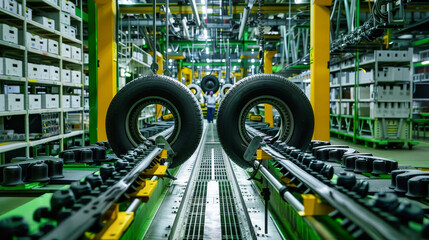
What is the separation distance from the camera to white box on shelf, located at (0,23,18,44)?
13.6 ft

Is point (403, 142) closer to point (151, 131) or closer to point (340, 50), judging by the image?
point (340, 50)

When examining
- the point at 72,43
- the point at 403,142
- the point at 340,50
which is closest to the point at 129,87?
the point at 72,43

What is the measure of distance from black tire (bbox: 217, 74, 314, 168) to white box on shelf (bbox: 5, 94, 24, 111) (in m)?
3.14

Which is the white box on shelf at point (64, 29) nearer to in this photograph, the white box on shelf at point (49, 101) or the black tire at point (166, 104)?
the white box on shelf at point (49, 101)

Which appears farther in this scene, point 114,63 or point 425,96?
point 425,96

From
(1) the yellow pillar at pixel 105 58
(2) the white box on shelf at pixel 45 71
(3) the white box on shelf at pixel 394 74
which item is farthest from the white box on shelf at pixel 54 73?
(3) the white box on shelf at pixel 394 74

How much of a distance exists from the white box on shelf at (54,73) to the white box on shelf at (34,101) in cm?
49

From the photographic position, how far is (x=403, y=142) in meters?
7.33

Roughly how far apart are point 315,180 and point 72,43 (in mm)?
6789

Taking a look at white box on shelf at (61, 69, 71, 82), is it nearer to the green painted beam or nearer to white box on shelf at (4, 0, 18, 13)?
white box on shelf at (4, 0, 18, 13)

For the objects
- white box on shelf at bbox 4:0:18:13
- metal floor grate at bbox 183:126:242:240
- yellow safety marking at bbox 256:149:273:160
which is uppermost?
white box on shelf at bbox 4:0:18:13

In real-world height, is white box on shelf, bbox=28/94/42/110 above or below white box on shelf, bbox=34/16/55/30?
below

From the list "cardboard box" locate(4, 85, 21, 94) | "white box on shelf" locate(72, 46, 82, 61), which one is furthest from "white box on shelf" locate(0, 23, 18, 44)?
"cardboard box" locate(4, 85, 21, 94)

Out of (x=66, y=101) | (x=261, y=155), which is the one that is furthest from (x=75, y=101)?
(x=261, y=155)
